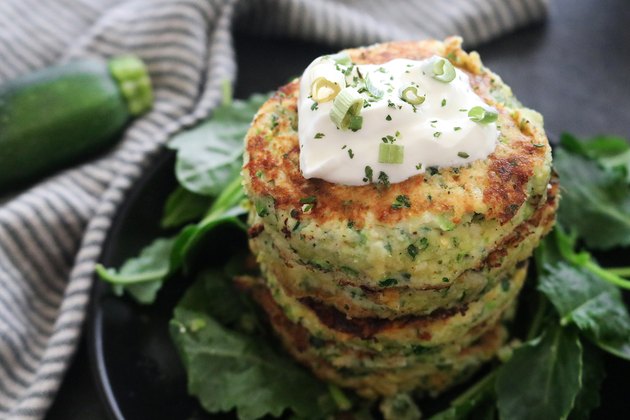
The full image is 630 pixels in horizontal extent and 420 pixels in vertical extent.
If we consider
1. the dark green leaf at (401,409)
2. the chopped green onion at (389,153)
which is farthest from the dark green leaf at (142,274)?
the chopped green onion at (389,153)

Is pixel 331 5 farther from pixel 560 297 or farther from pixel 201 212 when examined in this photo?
pixel 560 297

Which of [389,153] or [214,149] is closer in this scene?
[389,153]

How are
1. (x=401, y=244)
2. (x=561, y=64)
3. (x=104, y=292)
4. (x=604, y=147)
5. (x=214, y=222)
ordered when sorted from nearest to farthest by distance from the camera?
1. (x=401, y=244)
2. (x=214, y=222)
3. (x=104, y=292)
4. (x=604, y=147)
5. (x=561, y=64)

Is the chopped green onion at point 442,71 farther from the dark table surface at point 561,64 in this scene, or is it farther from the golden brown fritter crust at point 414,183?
the dark table surface at point 561,64

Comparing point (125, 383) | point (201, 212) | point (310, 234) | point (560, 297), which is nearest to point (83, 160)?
point (201, 212)

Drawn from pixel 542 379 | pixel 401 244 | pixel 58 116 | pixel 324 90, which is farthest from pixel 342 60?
pixel 58 116

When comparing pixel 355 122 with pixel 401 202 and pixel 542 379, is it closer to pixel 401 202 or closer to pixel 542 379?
pixel 401 202
